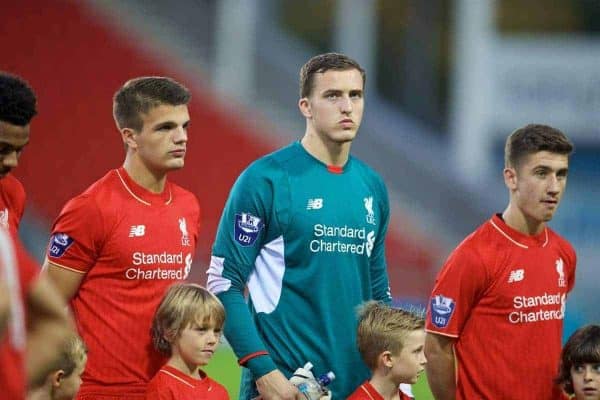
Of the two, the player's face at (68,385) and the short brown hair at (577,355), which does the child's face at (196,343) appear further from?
the short brown hair at (577,355)

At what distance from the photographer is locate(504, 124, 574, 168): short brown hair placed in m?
5.87

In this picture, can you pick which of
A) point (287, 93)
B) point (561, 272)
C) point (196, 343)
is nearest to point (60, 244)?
point (196, 343)

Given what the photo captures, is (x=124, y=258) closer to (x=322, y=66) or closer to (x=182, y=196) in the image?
(x=182, y=196)

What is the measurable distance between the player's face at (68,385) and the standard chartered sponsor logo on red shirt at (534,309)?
1898 mm

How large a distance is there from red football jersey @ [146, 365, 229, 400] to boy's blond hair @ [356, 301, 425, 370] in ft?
2.08

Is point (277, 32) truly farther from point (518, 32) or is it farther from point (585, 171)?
point (585, 171)

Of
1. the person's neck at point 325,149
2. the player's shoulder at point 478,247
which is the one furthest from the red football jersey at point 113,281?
the player's shoulder at point 478,247

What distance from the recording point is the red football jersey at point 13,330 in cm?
321

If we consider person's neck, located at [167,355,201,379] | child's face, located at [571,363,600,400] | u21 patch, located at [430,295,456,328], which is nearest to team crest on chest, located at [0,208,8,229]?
person's neck, located at [167,355,201,379]

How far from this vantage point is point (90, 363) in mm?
5316

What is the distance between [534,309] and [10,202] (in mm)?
2350

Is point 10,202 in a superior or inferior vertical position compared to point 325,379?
superior

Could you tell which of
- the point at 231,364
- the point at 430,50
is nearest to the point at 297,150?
the point at 231,364

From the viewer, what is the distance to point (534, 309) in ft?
18.7
